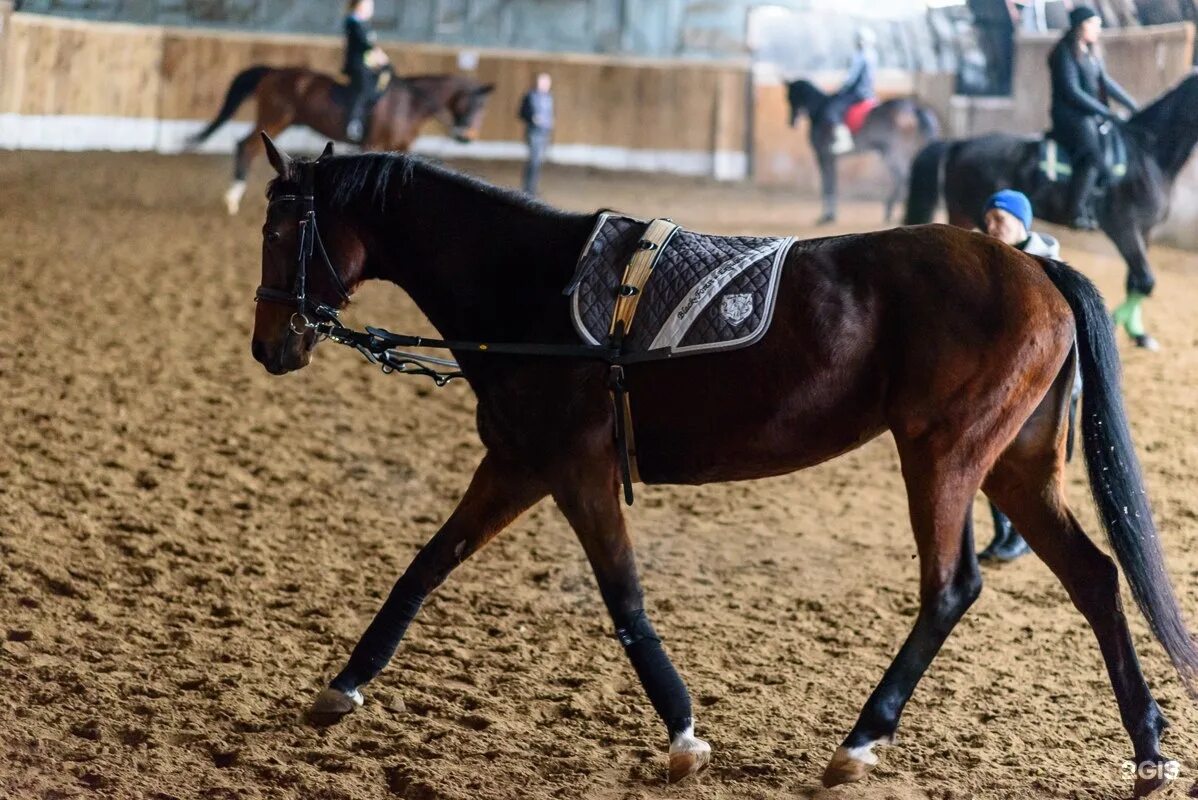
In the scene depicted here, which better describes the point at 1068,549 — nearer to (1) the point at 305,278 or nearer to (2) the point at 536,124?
(1) the point at 305,278

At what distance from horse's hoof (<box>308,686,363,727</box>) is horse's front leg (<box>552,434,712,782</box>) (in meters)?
0.88

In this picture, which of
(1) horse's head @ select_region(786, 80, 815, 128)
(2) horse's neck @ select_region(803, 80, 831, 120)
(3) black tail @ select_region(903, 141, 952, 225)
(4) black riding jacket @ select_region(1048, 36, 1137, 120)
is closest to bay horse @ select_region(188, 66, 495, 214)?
(1) horse's head @ select_region(786, 80, 815, 128)

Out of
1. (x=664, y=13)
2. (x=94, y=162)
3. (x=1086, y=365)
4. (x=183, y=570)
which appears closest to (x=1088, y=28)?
(x=1086, y=365)

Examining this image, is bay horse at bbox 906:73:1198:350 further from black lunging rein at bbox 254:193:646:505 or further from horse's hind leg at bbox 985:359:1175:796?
Answer: black lunging rein at bbox 254:193:646:505

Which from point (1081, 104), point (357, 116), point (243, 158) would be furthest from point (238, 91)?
point (1081, 104)

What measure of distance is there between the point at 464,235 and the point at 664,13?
2013 cm

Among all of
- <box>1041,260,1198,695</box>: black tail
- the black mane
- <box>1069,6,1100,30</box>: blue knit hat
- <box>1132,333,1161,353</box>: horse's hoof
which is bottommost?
<box>1132,333,1161,353</box>: horse's hoof

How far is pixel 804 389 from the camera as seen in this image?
340cm

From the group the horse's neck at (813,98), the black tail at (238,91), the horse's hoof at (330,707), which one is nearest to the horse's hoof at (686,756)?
the horse's hoof at (330,707)

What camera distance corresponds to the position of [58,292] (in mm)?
9414

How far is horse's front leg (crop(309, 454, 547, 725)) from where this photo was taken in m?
3.68

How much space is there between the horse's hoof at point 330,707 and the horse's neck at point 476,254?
1.10m

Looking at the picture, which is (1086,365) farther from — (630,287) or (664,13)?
(664,13)

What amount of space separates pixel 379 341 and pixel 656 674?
1.25 metres
